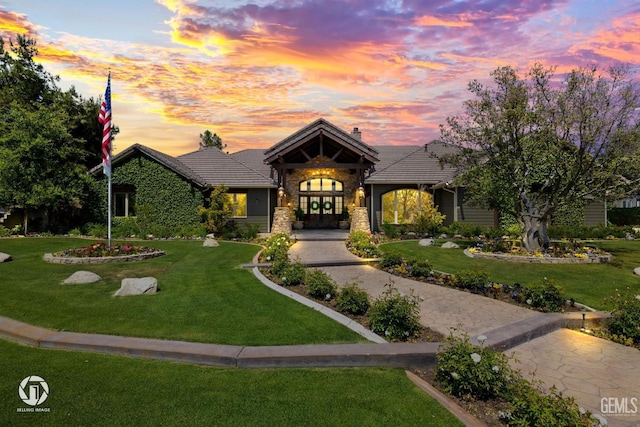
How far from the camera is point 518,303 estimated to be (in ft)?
25.8

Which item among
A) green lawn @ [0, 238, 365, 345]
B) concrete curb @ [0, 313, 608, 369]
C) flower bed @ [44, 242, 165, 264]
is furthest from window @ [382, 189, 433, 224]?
concrete curb @ [0, 313, 608, 369]

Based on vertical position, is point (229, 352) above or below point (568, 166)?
below

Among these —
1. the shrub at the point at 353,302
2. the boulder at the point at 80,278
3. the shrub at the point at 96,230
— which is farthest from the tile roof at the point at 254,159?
the shrub at the point at 353,302

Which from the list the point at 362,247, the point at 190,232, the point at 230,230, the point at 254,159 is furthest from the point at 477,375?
the point at 254,159

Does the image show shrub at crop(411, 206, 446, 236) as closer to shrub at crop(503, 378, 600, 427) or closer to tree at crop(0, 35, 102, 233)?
shrub at crop(503, 378, 600, 427)

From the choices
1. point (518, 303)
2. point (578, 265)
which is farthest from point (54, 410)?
point (578, 265)

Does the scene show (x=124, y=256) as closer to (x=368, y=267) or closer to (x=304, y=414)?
(x=368, y=267)

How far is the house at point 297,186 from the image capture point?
20266mm

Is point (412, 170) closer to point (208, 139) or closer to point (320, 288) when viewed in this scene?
point (320, 288)

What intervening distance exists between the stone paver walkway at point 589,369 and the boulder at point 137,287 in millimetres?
7560

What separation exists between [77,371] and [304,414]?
9.86 feet

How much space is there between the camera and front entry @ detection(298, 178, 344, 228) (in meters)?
25.4

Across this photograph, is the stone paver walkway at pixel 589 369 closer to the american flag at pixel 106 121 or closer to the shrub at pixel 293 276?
the shrub at pixel 293 276

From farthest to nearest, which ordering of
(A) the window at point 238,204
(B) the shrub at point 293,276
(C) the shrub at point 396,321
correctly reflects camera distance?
(A) the window at point 238,204, (B) the shrub at point 293,276, (C) the shrub at point 396,321
